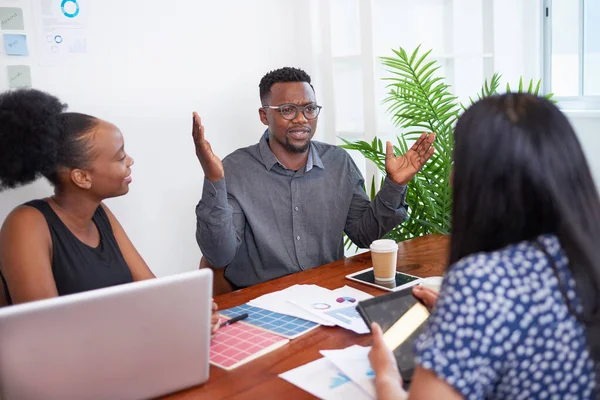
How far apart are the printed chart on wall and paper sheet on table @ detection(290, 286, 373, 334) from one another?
1312 millimetres

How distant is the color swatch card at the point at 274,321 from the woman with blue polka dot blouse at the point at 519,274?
585 millimetres

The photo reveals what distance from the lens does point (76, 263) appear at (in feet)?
5.22

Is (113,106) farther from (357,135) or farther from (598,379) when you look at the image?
(598,379)

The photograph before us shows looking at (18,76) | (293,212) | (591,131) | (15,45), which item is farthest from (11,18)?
(591,131)

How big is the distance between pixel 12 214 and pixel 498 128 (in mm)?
1200

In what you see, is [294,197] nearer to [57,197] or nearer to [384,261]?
[384,261]

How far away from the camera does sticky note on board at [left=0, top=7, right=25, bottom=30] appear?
2.09m

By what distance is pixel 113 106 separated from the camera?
236 centimetres

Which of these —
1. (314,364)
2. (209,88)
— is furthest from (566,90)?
(314,364)

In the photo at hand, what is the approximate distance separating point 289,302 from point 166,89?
129 centimetres

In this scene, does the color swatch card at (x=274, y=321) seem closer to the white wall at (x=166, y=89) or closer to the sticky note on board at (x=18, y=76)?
the white wall at (x=166, y=89)

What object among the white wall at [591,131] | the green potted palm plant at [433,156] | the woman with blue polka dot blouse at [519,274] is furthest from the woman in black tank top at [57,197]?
the white wall at [591,131]

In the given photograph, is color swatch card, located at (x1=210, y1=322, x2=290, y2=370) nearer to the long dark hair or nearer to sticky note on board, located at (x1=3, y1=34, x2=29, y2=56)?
the long dark hair

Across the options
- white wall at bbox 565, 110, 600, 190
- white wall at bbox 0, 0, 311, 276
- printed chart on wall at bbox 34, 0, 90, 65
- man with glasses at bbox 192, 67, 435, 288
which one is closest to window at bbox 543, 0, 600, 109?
white wall at bbox 565, 110, 600, 190
